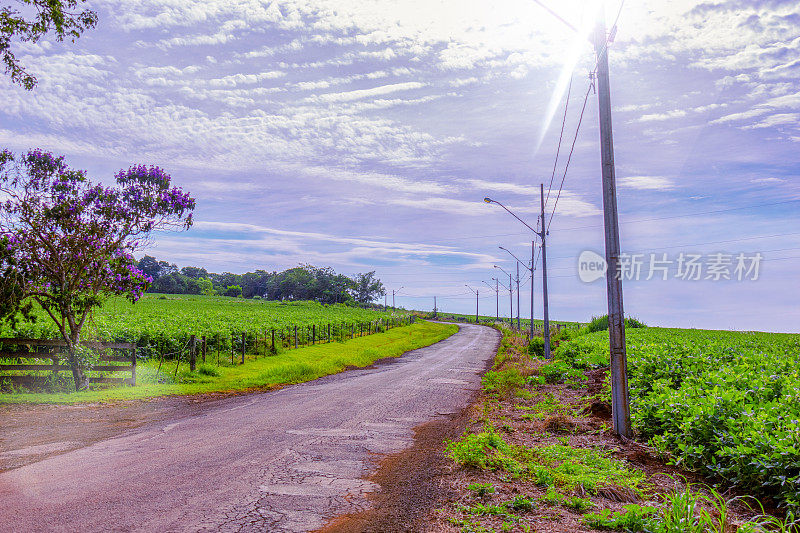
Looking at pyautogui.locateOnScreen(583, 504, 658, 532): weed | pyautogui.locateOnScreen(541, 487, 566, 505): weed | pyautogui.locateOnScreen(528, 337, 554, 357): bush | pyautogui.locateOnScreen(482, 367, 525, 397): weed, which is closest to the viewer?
pyautogui.locateOnScreen(583, 504, 658, 532): weed

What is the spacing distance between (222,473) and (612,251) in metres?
7.75

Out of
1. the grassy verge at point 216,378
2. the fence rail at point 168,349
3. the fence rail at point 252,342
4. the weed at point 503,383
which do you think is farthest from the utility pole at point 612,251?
the fence rail at point 252,342

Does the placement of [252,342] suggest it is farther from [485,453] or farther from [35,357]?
[485,453]

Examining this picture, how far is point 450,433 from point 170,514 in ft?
20.8

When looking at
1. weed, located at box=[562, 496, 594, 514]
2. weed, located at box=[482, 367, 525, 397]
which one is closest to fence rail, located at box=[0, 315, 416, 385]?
weed, located at box=[482, 367, 525, 397]

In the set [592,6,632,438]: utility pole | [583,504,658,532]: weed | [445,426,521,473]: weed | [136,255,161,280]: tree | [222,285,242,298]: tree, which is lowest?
[445,426,521,473]: weed

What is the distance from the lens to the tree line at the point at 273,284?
126 metres

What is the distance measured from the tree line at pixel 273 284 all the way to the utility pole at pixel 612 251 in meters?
124

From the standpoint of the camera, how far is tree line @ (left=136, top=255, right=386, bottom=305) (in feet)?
412

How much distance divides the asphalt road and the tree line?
119748 mm

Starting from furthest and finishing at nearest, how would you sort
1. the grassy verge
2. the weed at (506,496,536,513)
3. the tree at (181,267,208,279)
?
the tree at (181,267,208,279) < the grassy verge < the weed at (506,496,536,513)

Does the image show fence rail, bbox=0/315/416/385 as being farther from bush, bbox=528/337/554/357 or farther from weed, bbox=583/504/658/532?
weed, bbox=583/504/658/532

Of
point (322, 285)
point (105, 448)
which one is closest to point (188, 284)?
point (322, 285)

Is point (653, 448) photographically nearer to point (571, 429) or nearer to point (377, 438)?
point (571, 429)
